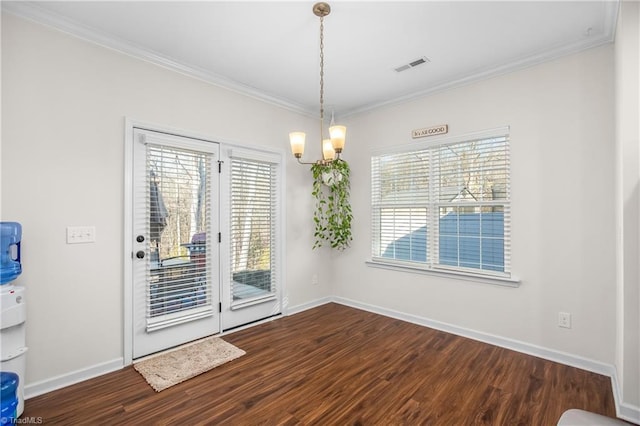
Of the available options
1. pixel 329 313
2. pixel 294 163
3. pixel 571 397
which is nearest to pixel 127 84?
pixel 294 163

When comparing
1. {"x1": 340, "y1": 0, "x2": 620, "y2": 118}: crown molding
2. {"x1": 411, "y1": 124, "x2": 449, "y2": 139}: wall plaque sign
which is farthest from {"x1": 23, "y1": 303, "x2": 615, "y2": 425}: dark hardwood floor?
{"x1": 340, "y1": 0, "x2": 620, "y2": 118}: crown molding

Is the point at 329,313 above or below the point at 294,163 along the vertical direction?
below

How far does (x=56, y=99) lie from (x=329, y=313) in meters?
3.54

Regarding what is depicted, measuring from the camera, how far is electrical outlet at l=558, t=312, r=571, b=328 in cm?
271

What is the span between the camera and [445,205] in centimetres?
350

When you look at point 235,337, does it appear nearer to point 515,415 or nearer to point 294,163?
point 294,163

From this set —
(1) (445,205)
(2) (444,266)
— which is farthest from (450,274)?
(1) (445,205)

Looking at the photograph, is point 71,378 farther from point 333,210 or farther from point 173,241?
point 333,210

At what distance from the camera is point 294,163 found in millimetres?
4152

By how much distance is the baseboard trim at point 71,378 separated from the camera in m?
2.22

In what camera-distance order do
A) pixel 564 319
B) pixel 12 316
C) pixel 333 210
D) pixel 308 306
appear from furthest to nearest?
pixel 333 210
pixel 308 306
pixel 564 319
pixel 12 316

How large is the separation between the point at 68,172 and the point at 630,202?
4.01m

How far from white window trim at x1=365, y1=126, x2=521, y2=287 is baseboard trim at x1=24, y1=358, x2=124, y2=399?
2.97m

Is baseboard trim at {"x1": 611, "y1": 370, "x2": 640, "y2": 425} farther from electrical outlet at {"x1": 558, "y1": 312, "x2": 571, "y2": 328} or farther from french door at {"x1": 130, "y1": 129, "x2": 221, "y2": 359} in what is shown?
french door at {"x1": 130, "y1": 129, "x2": 221, "y2": 359}
